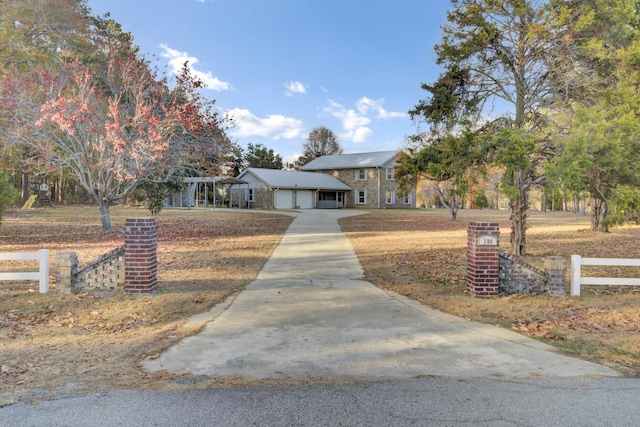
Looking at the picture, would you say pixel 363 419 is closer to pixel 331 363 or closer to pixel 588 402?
pixel 331 363

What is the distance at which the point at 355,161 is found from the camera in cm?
4838

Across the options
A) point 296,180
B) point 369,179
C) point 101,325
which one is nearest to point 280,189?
point 296,180

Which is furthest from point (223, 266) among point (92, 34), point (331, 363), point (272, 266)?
point (92, 34)

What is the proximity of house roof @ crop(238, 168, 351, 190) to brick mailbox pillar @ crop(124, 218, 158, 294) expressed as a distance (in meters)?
33.9

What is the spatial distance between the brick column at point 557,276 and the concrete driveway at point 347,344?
2.31m

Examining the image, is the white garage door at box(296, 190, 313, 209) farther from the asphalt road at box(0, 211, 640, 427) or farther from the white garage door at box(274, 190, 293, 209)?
the asphalt road at box(0, 211, 640, 427)

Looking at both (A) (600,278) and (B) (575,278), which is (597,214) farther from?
(A) (600,278)

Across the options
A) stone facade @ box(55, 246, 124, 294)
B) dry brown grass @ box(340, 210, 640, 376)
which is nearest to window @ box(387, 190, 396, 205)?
dry brown grass @ box(340, 210, 640, 376)

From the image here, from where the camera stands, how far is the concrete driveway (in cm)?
417

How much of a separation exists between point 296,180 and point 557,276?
37756 mm

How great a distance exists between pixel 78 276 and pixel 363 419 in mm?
6024

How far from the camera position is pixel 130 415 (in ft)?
10.5

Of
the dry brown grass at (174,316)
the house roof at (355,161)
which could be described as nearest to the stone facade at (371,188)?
the house roof at (355,161)

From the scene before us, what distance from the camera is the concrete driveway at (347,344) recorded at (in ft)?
13.7
